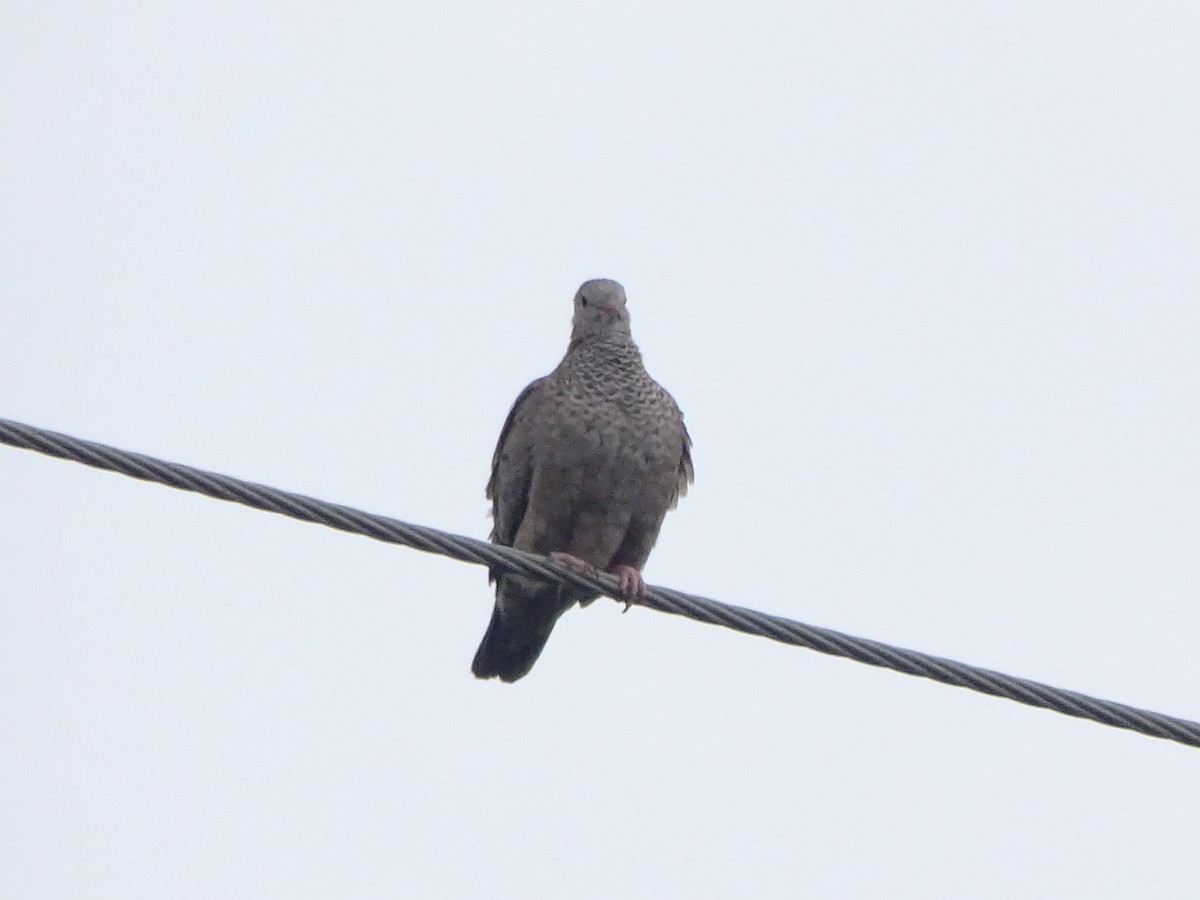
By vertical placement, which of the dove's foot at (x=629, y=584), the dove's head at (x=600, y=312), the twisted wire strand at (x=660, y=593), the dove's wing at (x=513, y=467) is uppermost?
the dove's head at (x=600, y=312)

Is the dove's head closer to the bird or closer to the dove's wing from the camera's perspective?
the bird

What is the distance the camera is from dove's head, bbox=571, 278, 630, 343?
293 inches

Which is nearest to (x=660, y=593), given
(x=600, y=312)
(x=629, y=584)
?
(x=629, y=584)

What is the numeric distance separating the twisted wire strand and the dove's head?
2648 millimetres

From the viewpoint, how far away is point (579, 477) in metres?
6.85

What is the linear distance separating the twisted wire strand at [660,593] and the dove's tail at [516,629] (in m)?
2.24

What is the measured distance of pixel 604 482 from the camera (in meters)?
6.84

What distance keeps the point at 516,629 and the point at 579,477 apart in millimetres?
730

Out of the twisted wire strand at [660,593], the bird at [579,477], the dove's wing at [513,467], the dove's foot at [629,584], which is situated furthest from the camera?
the dove's wing at [513,467]

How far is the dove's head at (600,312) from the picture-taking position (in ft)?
24.4

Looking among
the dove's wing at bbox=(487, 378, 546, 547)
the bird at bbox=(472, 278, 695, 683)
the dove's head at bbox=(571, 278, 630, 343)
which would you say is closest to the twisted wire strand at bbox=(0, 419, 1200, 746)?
the bird at bbox=(472, 278, 695, 683)

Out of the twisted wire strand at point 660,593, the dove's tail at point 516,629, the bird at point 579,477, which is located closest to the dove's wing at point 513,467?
the bird at point 579,477

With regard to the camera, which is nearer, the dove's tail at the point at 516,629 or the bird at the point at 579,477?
the bird at the point at 579,477

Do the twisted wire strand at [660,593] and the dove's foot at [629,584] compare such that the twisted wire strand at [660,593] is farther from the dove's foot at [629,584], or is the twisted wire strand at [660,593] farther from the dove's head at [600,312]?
the dove's head at [600,312]
